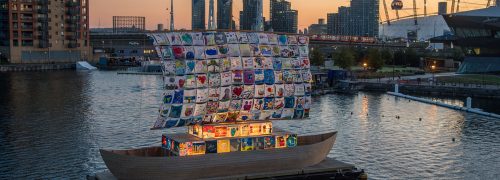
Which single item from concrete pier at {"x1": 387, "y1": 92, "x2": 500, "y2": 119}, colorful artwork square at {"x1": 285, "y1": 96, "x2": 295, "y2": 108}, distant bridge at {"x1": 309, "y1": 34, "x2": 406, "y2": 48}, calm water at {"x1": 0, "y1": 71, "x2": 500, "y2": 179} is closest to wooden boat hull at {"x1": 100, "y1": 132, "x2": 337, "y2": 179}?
colorful artwork square at {"x1": 285, "y1": 96, "x2": 295, "y2": 108}

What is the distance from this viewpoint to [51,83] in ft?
334

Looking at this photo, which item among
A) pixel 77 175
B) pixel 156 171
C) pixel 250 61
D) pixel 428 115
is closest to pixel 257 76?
pixel 250 61

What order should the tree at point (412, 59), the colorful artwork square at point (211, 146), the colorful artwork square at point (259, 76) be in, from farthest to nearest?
the tree at point (412, 59), the colorful artwork square at point (259, 76), the colorful artwork square at point (211, 146)

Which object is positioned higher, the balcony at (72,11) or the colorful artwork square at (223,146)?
the balcony at (72,11)

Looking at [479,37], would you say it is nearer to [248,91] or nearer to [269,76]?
[269,76]

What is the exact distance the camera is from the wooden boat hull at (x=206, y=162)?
94.5ft

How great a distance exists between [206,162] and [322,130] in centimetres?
2453

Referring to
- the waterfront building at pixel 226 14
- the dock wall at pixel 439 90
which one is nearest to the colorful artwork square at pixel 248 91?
the waterfront building at pixel 226 14

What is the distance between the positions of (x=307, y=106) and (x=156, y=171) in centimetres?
981

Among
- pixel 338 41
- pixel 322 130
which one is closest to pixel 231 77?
pixel 322 130

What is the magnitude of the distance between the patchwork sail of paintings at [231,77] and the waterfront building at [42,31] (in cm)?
12262

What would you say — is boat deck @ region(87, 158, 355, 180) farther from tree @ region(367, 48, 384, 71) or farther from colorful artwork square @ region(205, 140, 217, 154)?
tree @ region(367, 48, 384, 71)

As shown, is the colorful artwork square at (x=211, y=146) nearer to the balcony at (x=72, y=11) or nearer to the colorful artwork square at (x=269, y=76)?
the colorful artwork square at (x=269, y=76)

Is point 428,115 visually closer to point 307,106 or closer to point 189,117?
point 307,106
